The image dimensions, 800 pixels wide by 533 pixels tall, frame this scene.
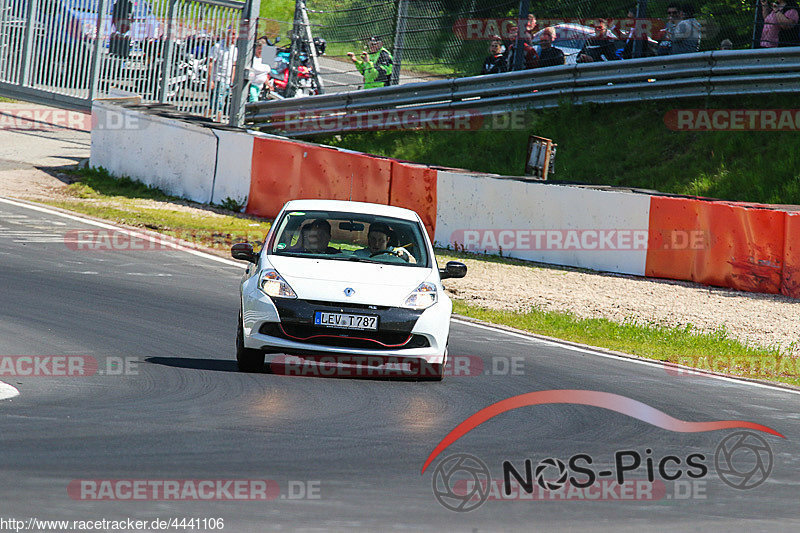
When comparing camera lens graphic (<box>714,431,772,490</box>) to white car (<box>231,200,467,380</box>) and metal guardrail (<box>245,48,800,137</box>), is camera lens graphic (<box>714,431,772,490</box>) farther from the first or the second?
metal guardrail (<box>245,48,800,137</box>)

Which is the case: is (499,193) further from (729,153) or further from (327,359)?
(327,359)

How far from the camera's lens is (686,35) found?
66.1 ft

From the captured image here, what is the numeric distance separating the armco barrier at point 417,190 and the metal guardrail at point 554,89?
17.5 ft

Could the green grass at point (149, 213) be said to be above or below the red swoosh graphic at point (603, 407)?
above

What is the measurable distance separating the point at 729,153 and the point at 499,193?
16.3ft

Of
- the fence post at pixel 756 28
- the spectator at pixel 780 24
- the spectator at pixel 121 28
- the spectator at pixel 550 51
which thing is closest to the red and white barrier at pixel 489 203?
the spectator at pixel 121 28

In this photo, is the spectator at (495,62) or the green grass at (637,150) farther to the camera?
the spectator at (495,62)

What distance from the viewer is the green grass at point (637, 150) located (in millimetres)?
18969

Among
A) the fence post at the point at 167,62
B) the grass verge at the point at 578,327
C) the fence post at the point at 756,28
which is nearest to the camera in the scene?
the grass verge at the point at 578,327

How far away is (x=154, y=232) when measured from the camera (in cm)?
1758

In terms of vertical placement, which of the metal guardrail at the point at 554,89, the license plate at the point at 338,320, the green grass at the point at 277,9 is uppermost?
the green grass at the point at 277,9

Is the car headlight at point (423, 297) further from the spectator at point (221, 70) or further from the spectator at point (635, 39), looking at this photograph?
the spectator at point (221, 70)

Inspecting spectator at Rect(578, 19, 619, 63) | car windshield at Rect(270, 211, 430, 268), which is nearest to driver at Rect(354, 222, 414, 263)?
car windshield at Rect(270, 211, 430, 268)

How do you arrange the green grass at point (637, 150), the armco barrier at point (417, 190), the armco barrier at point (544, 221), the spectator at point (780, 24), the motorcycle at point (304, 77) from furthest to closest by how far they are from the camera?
the motorcycle at point (304, 77) < the green grass at point (637, 150) < the spectator at point (780, 24) < the armco barrier at point (417, 190) < the armco barrier at point (544, 221)
